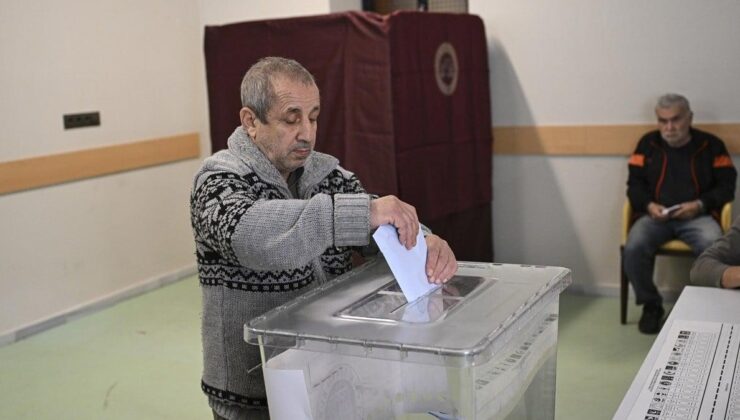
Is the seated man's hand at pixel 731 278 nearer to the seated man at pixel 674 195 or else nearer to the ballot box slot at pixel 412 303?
the ballot box slot at pixel 412 303

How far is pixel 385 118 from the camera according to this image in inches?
147

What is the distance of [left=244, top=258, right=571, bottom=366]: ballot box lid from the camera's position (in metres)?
1.22

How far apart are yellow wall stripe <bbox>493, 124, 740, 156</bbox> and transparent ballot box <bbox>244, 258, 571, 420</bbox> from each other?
121 inches

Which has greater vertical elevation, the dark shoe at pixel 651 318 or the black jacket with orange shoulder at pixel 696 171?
the black jacket with orange shoulder at pixel 696 171

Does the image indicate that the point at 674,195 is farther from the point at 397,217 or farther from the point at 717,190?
the point at 397,217

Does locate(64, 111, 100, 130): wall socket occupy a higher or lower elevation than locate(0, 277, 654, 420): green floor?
higher

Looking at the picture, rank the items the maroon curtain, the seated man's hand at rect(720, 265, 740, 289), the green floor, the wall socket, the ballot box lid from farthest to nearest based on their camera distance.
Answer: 1. the wall socket
2. the maroon curtain
3. the green floor
4. the seated man's hand at rect(720, 265, 740, 289)
5. the ballot box lid

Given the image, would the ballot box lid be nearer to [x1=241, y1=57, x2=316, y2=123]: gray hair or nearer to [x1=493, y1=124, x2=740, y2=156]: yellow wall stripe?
[x1=241, y1=57, x2=316, y2=123]: gray hair

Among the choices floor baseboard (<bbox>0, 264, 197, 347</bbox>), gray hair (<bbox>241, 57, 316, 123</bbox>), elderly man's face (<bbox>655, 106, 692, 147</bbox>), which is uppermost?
gray hair (<bbox>241, 57, 316, 123</bbox>)

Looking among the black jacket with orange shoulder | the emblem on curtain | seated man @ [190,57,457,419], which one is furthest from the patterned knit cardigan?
the black jacket with orange shoulder

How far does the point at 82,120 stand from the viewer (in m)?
4.64

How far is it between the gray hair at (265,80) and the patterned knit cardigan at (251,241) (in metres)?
0.08

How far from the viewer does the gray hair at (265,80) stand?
1553 mm

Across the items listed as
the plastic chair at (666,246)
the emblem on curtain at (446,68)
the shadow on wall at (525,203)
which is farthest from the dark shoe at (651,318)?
the emblem on curtain at (446,68)
